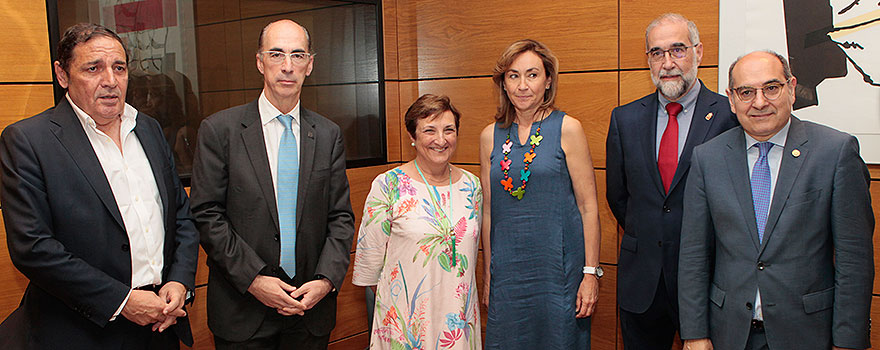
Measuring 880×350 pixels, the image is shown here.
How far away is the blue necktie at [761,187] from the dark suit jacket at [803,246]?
26mm

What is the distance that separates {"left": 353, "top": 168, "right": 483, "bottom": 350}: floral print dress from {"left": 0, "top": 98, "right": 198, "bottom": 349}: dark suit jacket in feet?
3.41

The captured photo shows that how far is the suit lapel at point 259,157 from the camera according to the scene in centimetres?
267

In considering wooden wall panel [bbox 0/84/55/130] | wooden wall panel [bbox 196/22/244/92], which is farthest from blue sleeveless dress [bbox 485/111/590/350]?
wooden wall panel [bbox 0/84/55/130]

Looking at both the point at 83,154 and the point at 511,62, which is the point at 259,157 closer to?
the point at 83,154

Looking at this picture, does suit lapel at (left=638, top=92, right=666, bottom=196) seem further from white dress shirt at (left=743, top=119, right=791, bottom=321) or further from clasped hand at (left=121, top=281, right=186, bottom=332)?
clasped hand at (left=121, top=281, right=186, bottom=332)

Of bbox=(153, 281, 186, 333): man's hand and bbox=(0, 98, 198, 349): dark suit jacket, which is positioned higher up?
bbox=(0, 98, 198, 349): dark suit jacket

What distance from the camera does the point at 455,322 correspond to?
9.66 feet

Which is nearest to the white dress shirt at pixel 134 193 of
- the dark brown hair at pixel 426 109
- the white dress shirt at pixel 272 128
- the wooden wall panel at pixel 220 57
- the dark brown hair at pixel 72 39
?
the dark brown hair at pixel 72 39

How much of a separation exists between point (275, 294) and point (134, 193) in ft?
2.14

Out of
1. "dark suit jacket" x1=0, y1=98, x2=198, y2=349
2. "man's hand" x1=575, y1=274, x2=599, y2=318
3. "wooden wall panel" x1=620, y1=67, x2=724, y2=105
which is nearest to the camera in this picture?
"dark suit jacket" x1=0, y1=98, x2=198, y2=349

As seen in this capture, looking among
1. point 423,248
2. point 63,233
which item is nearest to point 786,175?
point 423,248

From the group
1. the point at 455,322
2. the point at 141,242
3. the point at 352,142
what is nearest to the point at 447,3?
the point at 352,142

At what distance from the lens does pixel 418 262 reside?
114 inches

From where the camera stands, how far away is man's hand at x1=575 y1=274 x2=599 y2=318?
306 centimetres
